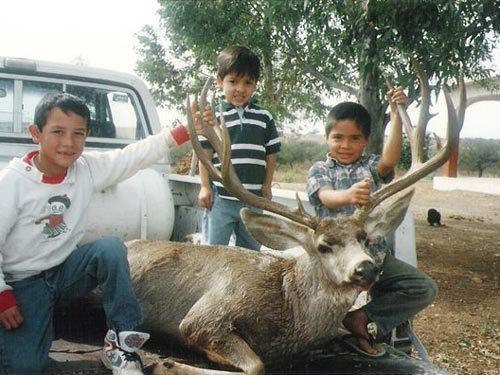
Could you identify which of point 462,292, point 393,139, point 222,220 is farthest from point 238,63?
point 462,292

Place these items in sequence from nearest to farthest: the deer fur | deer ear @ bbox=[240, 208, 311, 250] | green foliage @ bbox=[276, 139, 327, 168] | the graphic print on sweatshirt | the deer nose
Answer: the deer nose < the deer fur < the graphic print on sweatshirt < deer ear @ bbox=[240, 208, 311, 250] < green foliage @ bbox=[276, 139, 327, 168]

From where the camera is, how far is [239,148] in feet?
13.6

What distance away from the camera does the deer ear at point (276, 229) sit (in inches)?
122

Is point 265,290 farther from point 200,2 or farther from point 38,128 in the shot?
point 200,2

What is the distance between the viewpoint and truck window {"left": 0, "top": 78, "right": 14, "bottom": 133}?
4.30 metres

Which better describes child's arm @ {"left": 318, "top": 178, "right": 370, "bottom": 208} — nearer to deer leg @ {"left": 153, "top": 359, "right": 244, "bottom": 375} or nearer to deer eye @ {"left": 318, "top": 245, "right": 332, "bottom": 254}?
deer eye @ {"left": 318, "top": 245, "right": 332, "bottom": 254}

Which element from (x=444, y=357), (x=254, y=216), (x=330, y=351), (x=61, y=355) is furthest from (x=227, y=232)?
(x=444, y=357)

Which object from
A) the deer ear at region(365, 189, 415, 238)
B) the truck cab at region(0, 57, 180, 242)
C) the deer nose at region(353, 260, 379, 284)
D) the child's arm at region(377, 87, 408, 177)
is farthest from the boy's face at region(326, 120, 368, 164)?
the truck cab at region(0, 57, 180, 242)

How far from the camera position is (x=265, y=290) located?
303 centimetres

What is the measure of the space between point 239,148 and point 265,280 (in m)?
1.28

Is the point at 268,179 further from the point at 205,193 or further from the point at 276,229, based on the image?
the point at 276,229

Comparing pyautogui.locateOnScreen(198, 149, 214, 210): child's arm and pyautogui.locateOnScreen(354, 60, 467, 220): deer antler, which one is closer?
pyautogui.locateOnScreen(354, 60, 467, 220): deer antler

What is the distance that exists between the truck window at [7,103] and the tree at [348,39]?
2.83 m

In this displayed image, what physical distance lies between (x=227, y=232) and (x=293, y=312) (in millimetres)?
1133
